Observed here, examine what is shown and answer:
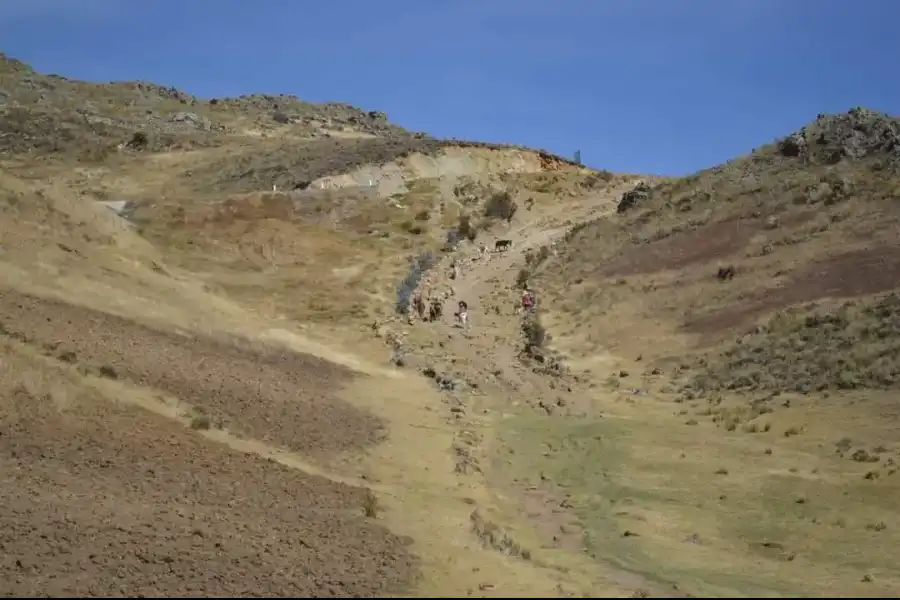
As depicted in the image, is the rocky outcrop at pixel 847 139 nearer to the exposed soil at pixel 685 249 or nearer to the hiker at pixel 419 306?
the exposed soil at pixel 685 249

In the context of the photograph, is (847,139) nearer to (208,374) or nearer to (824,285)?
(824,285)

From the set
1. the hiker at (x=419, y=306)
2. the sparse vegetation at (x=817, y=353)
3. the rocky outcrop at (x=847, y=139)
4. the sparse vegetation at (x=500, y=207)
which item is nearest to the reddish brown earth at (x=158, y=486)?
→ the sparse vegetation at (x=817, y=353)

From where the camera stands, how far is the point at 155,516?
11180 mm

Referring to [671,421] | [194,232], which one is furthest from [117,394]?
[194,232]

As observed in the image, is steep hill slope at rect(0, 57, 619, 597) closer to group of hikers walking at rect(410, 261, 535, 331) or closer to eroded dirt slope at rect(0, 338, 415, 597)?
eroded dirt slope at rect(0, 338, 415, 597)

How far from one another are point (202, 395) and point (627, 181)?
2232 inches

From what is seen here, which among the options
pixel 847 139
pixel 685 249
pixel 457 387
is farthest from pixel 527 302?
pixel 847 139

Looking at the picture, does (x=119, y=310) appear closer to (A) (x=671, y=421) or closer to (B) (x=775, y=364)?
(A) (x=671, y=421)

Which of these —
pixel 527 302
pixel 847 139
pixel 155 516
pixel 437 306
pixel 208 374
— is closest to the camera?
pixel 155 516

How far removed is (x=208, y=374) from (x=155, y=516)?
764 cm

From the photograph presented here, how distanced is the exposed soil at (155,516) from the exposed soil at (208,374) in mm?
1795

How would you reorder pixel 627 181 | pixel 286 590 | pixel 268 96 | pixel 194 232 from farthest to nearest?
pixel 268 96 → pixel 627 181 → pixel 194 232 → pixel 286 590

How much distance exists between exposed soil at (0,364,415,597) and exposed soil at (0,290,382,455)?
5.89 feet

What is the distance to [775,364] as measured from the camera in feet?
89.3
